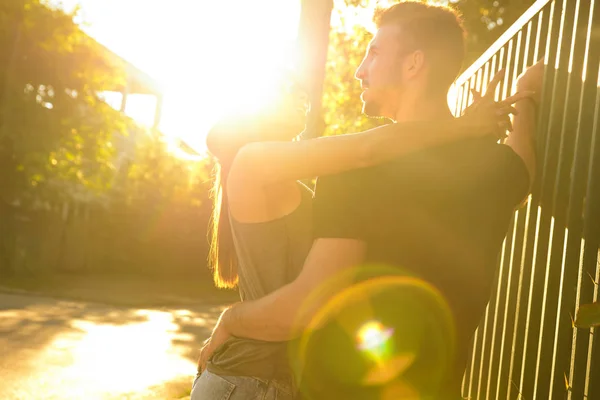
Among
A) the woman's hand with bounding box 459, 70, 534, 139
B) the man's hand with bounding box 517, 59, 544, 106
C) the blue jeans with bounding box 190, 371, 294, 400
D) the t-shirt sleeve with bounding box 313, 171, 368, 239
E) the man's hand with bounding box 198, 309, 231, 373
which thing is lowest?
the blue jeans with bounding box 190, 371, 294, 400

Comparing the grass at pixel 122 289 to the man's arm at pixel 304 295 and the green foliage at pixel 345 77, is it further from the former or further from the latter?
the man's arm at pixel 304 295

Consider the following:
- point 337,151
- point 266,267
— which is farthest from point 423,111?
point 266,267

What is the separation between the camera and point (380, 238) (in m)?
1.74

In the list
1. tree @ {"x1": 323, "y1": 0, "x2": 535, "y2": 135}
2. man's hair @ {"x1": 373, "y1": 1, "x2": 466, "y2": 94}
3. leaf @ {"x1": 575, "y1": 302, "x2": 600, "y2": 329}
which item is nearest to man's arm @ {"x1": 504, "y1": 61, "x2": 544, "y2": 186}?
man's hair @ {"x1": 373, "y1": 1, "x2": 466, "y2": 94}

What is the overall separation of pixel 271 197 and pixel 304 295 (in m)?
0.41

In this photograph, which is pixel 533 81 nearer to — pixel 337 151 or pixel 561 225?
pixel 561 225

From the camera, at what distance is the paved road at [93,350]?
24.0 ft

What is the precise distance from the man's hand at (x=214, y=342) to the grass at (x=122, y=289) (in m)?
13.0

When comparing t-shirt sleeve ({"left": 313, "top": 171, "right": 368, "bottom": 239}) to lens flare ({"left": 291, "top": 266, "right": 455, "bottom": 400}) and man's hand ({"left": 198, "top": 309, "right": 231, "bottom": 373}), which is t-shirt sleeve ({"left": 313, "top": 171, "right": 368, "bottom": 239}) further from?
man's hand ({"left": 198, "top": 309, "right": 231, "bottom": 373})

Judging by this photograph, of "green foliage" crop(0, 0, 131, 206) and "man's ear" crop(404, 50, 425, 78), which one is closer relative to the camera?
"man's ear" crop(404, 50, 425, 78)

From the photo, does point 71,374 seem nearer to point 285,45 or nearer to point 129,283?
point 285,45

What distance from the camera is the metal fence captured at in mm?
2545

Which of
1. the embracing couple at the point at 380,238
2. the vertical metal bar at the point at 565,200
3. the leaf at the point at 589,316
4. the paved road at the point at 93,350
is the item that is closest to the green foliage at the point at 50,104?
the paved road at the point at 93,350

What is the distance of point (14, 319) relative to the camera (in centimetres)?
1123
